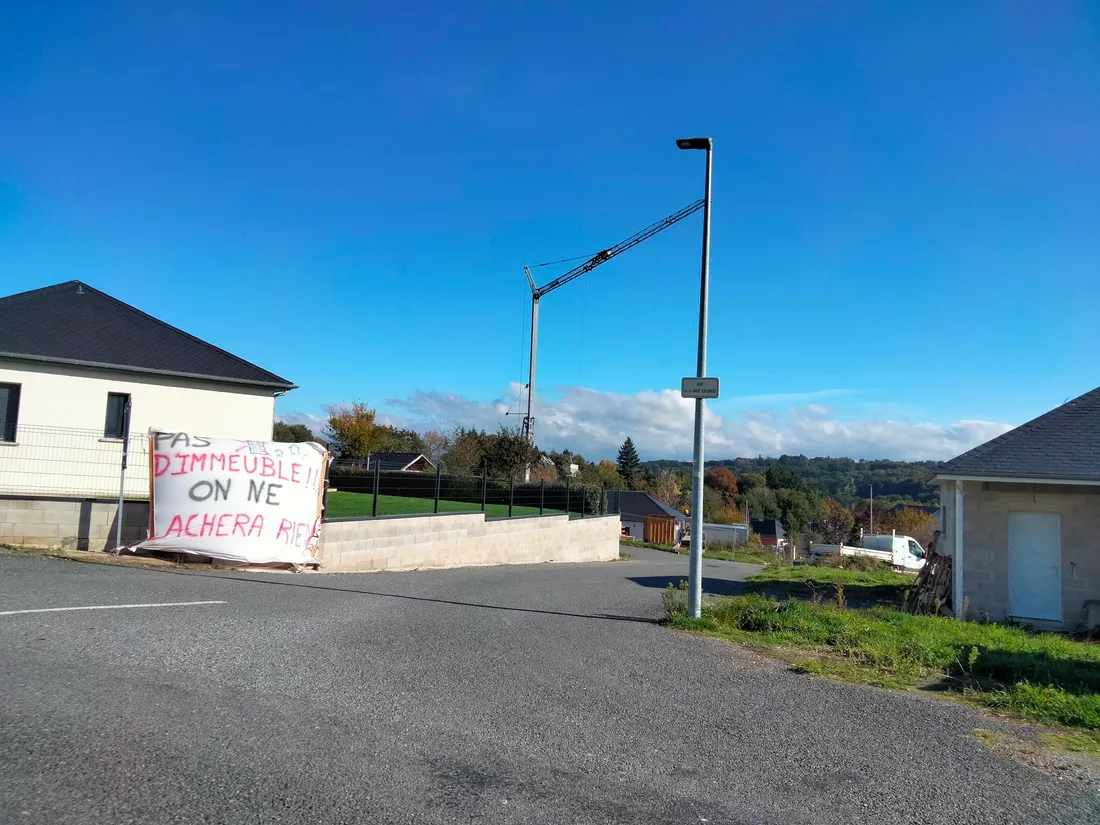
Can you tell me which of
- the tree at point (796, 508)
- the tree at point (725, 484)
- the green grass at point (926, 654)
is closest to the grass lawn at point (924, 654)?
the green grass at point (926, 654)

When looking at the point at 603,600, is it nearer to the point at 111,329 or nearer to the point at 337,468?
the point at 337,468

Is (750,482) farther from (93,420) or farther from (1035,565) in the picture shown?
(93,420)

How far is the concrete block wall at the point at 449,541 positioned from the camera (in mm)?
15609

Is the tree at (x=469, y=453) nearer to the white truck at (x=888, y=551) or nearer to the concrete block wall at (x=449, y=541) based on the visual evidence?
the concrete block wall at (x=449, y=541)

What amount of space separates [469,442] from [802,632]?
33.2 metres

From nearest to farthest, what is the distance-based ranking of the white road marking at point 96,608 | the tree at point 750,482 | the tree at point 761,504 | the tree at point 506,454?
the white road marking at point 96,608 < the tree at point 506,454 < the tree at point 761,504 < the tree at point 750,482

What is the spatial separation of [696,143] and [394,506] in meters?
12.3

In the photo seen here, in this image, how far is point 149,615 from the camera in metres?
8.45

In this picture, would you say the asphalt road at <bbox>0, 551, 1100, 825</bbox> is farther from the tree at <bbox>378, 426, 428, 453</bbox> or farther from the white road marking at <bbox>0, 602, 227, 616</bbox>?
the tree at <bbox>378, 426, 428, 453</bbox>

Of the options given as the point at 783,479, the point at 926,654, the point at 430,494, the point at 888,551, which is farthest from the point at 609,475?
the point at 926,654

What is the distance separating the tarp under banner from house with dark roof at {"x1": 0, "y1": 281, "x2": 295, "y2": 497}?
2598mm

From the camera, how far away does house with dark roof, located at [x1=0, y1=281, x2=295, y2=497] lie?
14.3 meters

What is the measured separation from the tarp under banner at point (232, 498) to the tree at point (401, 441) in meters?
41.4

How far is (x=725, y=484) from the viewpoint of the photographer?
113m
